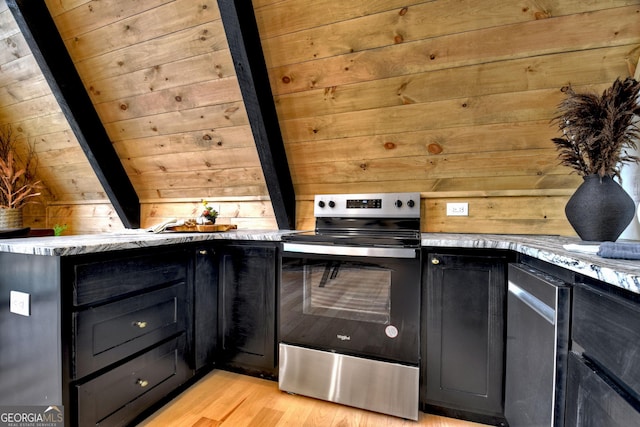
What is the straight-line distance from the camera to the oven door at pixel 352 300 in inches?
61.0

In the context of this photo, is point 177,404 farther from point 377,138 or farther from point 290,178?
point 377,138

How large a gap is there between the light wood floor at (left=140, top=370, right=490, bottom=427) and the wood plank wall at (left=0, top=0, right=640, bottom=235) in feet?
4.00

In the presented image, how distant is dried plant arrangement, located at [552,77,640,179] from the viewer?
1188 millimetres

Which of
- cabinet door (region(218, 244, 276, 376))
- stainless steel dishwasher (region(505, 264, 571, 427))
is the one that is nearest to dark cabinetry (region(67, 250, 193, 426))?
cabinet door (region(218, 244, 276, 376))

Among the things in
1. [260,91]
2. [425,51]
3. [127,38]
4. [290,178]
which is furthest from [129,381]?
[425,51]

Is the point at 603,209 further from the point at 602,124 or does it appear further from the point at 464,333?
the point at 464,333

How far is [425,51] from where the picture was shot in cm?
165

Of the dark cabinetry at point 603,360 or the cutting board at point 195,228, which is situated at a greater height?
the cutting board at point 195,228

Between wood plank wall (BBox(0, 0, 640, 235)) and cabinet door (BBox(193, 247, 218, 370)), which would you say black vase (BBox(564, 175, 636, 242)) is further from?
cabinet door (BBox(193, 247, 218, 370))

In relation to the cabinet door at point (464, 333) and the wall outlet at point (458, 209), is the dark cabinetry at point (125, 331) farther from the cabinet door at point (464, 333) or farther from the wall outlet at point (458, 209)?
the wall outlet at point (458, 209)

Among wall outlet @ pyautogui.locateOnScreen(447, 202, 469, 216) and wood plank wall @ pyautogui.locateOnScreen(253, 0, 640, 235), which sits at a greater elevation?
wood plank wall @ pyautogui.locateOnScreen(253, 0, 640, 235)

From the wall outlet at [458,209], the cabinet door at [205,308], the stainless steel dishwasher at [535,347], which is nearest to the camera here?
the stainless steel dishwasher at [535,347]

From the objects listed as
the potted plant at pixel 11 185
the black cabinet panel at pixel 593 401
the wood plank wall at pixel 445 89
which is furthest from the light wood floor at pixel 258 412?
the potted plant at pixel 11 185

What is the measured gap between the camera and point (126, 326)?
1.43 meters
